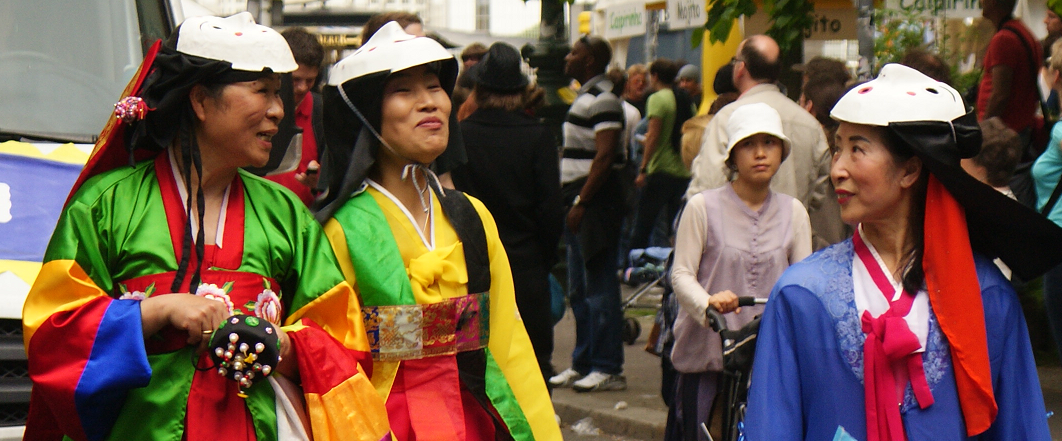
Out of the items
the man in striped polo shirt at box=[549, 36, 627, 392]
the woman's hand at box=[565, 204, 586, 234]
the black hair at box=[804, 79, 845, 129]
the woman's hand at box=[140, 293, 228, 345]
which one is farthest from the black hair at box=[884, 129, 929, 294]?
the woman's hand at box=[565, 204, 586, 234]

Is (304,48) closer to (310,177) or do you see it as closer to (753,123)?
(310,177)

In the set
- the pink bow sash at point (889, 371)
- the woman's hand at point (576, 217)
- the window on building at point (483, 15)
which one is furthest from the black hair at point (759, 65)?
the window on building at point (483, 15)

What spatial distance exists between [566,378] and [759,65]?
8.84ft

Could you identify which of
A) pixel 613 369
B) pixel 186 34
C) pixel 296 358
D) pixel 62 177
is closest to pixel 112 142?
pixel 186 34

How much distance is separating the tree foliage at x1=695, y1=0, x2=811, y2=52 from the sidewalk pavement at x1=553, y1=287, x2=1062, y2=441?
2.31 m

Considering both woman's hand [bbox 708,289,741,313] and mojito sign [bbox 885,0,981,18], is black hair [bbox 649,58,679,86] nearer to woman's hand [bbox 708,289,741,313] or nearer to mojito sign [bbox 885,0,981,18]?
mojito sign [bbox 885,0,981,18]

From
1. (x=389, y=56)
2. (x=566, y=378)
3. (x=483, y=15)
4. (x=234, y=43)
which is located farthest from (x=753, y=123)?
(x=483, y=15)

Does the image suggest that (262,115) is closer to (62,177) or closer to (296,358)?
(296,358)

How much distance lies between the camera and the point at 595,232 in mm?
7672

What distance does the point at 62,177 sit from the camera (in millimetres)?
4480

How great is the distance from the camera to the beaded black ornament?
2.65 m

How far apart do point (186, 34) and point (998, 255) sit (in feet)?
6.55

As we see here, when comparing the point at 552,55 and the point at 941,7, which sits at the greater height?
the point at 941,7

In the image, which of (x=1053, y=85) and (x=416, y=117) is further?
(x=1053, y=85)
